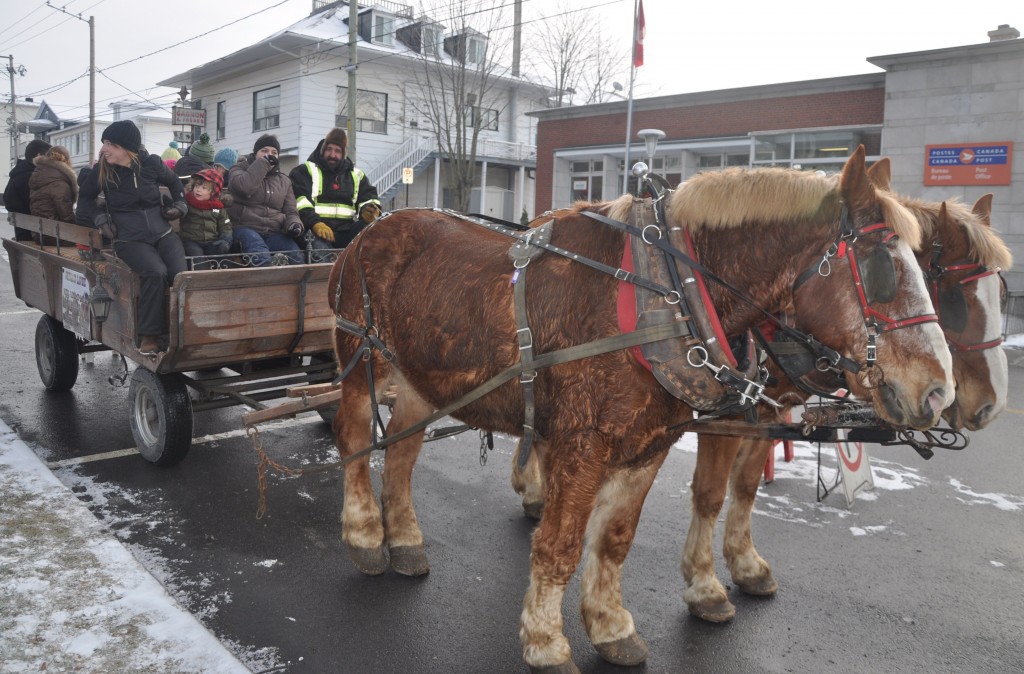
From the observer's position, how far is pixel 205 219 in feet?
20.8

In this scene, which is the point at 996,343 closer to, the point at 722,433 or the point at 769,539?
the point at 722,433

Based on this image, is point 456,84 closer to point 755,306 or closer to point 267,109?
point 267,109

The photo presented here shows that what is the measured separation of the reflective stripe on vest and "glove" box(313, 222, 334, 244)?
16 centimetres

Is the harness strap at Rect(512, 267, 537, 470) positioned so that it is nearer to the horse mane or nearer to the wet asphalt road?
the wet asphalt road

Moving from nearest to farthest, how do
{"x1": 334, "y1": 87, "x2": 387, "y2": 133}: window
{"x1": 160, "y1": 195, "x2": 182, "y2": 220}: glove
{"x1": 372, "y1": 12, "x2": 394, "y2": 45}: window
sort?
1. {"x1": 160, "y1": 195, "x2": 182, "y2": 220}: glove
2. {"x1": 334, "y1": 87, "x2": 387, "y2": 133}: window
3. {"x1": 372, "y1": 12, "x2": 394, "y2": 45}: window

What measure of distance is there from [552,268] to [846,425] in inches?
58.6

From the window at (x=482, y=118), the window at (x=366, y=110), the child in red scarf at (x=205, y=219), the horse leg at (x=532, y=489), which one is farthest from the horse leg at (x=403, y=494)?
the window at (x=366, y=110)

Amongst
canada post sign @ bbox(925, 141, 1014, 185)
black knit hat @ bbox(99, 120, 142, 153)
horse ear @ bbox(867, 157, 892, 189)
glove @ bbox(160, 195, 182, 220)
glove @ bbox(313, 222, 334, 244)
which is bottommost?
glove @ bbox(313, 222, 334, 244)

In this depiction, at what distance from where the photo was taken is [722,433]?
341cm

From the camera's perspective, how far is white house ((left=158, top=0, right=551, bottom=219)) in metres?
29.0

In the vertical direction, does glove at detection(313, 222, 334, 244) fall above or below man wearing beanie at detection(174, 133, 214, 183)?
below

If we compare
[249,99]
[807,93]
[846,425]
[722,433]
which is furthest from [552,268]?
[249,99]

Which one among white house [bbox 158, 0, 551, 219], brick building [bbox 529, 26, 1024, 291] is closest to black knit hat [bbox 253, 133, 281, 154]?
brick building [bbox 529, 26, 1024, 291]

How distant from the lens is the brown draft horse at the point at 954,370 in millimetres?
3514
